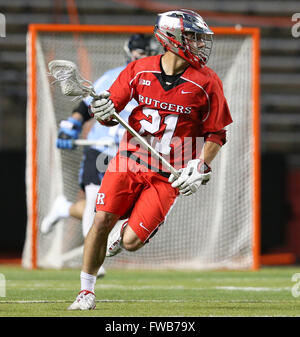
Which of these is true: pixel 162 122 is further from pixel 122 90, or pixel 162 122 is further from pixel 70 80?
pixel 70 80

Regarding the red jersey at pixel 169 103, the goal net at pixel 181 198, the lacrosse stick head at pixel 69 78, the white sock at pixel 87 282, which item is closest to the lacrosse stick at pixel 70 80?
the lacrosse stick head at pixel 69 78

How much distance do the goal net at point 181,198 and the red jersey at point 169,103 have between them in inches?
133

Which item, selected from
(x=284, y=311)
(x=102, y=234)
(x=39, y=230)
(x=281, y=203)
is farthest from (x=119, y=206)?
(x=281, y=203)

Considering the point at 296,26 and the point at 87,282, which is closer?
the point at 87,282

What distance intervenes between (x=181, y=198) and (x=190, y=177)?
12.5ft

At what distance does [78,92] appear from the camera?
13.4ft

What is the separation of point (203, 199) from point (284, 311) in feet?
12.9

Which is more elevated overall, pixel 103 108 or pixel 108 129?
pixel 108 129

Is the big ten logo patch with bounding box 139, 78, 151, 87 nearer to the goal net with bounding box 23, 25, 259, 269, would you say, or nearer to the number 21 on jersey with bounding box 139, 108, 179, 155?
the number 21 on jersey with bounding box 139, 108, 179, 155

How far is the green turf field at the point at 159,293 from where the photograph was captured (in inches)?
155

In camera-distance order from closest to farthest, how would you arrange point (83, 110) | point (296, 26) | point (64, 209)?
point (83, 110) < point (64, 209) < point (296, 26)

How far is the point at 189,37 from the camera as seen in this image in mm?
4168

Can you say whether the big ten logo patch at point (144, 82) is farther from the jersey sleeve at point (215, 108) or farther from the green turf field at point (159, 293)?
the green turf field at point (159, 293)

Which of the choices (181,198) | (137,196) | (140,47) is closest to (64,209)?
(181,198)
